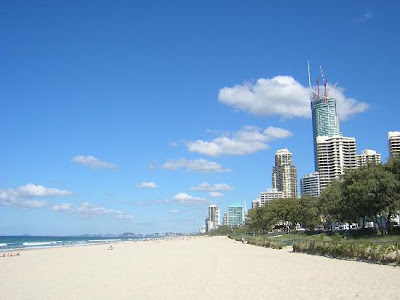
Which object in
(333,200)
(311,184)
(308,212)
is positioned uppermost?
(311,184)

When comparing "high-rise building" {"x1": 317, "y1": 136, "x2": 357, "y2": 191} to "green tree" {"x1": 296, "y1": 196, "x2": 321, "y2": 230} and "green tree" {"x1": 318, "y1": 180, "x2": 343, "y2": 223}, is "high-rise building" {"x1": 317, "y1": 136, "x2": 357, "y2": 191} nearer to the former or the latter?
"green tree" {"x1": 296, "y1": 196, "x2": 321, "y2": 230}

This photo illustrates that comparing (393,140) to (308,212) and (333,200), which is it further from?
(333,200)

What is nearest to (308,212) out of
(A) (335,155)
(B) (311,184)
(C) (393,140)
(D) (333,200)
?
(D) (333,200)

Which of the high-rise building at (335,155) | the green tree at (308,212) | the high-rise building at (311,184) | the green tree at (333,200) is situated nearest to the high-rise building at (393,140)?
the high-rise building at (335,155)

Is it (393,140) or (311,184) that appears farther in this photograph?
(311,184)

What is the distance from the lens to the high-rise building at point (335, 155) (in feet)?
478

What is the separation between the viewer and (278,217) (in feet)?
298

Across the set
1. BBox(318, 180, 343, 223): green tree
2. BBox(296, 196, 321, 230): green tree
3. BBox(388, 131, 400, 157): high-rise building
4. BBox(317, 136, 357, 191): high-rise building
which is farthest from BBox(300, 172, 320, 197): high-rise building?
BBox(318, 180, 343, 223): green tree

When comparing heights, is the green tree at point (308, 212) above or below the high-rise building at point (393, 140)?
below

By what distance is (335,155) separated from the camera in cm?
14738

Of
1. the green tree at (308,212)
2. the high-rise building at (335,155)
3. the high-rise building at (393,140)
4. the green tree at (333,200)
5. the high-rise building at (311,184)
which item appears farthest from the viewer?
the high-rise building at (311,184)

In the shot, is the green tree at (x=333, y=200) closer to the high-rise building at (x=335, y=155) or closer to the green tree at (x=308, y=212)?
the green tree at (x=308, y=212)

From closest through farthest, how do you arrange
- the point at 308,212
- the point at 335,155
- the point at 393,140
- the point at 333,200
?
the point at 333,200 < the point at 308,212 < the point at 393,140 < the point at 335,155

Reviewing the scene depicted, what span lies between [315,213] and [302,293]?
70299 mm
